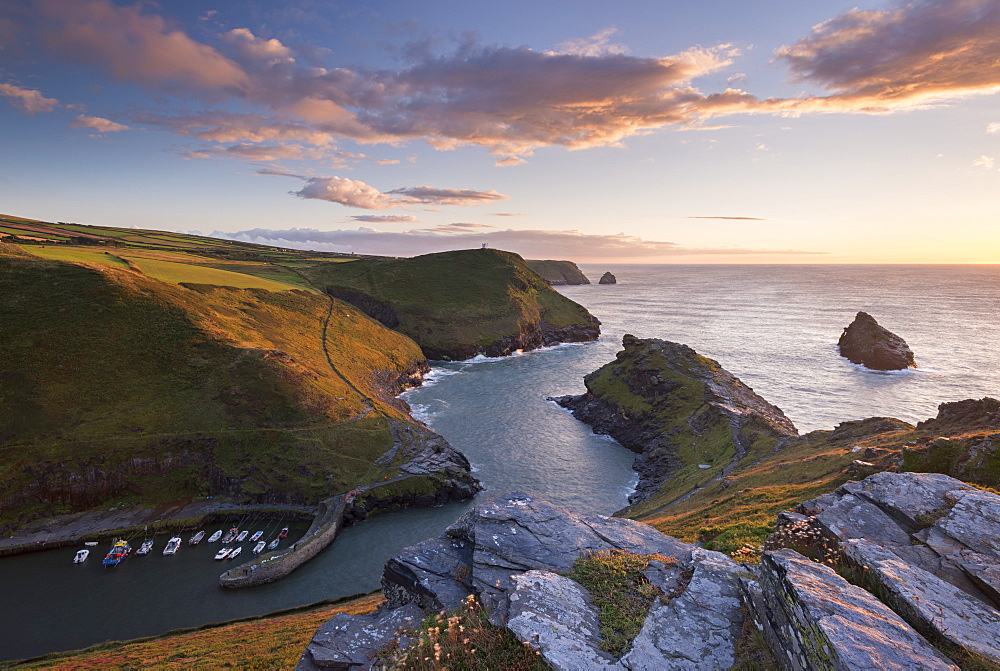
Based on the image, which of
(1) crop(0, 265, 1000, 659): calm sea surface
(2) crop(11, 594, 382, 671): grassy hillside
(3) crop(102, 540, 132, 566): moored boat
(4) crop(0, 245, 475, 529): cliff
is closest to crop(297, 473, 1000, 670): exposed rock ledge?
(2) crop(11, 594, 382, 671): grassy hillside

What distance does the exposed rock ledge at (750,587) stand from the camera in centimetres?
848

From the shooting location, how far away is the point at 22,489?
53531 mm

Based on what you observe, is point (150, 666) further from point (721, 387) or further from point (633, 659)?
point (721, 387)

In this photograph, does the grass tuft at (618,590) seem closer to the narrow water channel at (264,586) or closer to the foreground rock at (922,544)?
the foreground rock at (922,544)

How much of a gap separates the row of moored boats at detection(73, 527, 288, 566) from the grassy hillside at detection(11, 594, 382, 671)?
12220 millimetres

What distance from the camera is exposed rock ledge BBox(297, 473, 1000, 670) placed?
8.48 meters

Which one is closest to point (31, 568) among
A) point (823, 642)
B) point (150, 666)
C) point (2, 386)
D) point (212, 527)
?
point (212, 527)

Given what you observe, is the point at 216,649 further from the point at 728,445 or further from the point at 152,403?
the point at 728,445

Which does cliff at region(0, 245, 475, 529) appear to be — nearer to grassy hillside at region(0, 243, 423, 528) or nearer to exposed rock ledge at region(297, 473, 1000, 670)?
grassy hillside at region(0, 243, 423, 528)

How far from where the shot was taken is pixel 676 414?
76250 millimetres

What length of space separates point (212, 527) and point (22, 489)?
23.6 meters

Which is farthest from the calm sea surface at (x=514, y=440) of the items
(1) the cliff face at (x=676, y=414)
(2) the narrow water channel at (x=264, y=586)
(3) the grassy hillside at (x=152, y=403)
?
(3) the grassy hillside at (x=152, y=403)

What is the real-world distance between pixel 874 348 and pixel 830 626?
14077cm

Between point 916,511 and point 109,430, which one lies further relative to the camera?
point 109,430
